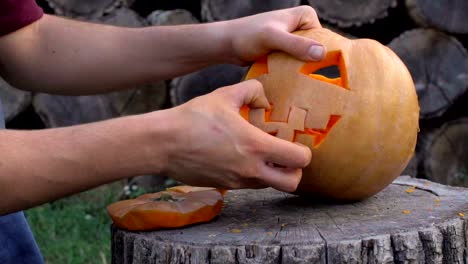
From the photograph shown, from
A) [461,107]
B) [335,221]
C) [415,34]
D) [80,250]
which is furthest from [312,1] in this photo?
[335,221]

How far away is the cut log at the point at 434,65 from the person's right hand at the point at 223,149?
2007 mm

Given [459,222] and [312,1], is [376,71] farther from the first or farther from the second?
[312,1]

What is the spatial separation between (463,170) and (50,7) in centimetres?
228

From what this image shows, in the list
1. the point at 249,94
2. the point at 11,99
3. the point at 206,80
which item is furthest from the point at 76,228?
the point at 249,94

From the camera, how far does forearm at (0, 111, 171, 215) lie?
1381 mm

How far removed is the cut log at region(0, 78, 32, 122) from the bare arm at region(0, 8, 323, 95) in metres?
1.59

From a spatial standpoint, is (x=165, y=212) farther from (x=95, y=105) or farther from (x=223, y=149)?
(x=95, y=105)

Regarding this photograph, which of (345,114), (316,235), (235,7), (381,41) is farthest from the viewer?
(381,41)

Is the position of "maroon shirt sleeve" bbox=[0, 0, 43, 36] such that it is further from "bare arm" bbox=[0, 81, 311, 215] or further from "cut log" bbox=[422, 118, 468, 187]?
"cut log" bbox=[422, 118, 468, 187]

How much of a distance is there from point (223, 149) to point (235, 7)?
1896mm

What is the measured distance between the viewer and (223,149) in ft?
4.66

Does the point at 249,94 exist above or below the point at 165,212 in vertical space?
above

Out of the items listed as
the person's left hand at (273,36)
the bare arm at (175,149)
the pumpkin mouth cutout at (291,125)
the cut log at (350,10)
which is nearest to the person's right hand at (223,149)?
the bare arm at (175,149)

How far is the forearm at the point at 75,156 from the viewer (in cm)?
138
